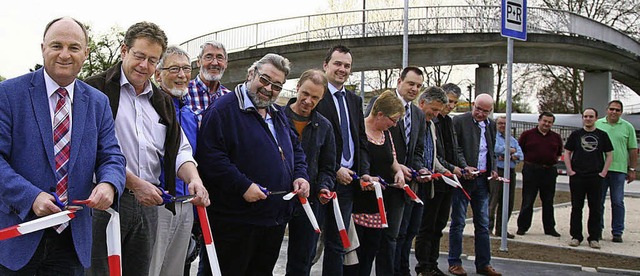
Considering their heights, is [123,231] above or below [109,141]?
below

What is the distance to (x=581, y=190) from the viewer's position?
10.2 meters

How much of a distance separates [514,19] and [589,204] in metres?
3.33

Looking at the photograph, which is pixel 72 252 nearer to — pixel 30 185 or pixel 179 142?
pixel 30 185

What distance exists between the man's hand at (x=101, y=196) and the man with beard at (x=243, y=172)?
114 centimetres

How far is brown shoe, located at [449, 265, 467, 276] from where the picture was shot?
301 inches

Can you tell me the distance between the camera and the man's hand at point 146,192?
3.76 metres

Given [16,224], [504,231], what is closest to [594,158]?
[504,231]

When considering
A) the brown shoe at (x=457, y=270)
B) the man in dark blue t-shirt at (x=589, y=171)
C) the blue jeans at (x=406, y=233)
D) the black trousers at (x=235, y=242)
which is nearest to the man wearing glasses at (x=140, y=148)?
the black trousers at (x=235, y=242)

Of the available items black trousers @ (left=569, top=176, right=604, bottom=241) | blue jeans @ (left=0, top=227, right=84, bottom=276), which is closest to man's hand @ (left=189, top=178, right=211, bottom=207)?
blue jeans @ (left=0, top=227, right=84, bottom=276)

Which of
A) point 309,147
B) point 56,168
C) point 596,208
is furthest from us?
point 596,208

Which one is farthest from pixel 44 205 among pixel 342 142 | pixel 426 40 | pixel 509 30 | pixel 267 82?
pixel 426 40

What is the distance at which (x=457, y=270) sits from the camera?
25.2 ft

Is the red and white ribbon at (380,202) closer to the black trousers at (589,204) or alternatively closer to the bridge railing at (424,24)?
the black trousers at (589,204)

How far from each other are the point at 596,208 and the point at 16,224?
29.1ft
